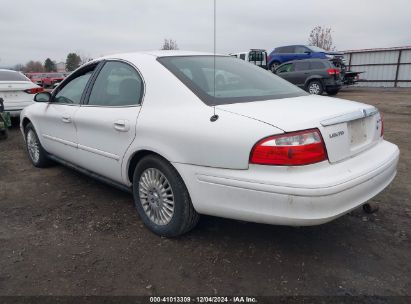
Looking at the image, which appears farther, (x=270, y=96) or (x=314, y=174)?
(x=270, y=96)

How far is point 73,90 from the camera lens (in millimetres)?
4039

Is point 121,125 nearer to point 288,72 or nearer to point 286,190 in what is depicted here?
point 286,190

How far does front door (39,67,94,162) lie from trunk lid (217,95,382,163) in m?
1.98

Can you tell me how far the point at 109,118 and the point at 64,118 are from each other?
963mm

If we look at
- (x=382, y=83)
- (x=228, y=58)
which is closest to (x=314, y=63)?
(x=382, y=83)

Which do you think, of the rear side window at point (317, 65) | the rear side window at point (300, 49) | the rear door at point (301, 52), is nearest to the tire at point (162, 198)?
the rear side window at point (317, 65)

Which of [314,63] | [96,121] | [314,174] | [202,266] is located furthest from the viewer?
[314,63]

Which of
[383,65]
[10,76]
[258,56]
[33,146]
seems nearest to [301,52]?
[258,56]

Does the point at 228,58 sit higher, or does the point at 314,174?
the point at 228,58

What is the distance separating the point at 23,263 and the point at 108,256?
614 mm

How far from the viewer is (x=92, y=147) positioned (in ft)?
11.6

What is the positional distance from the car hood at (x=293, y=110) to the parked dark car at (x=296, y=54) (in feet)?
51.4

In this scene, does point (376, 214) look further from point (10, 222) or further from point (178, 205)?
point (10, 222)

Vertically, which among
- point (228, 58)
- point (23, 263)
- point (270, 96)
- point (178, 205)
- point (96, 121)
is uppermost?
point (228, 58)
